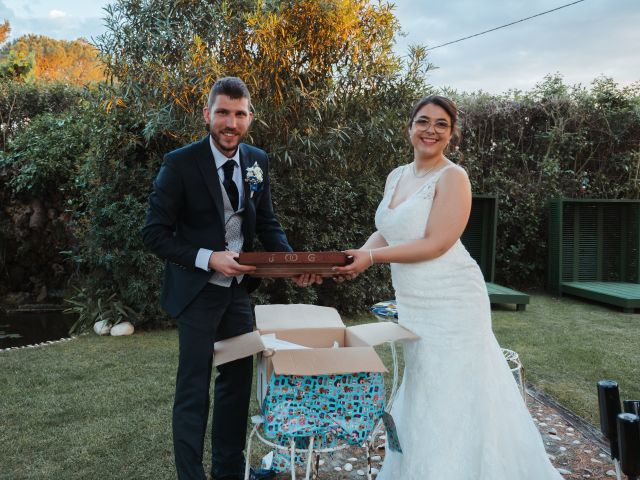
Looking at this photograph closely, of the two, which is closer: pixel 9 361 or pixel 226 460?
pixel 226 460

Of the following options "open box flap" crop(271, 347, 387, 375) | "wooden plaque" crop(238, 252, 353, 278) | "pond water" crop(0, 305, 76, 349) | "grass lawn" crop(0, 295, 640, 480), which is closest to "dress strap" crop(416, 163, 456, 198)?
"wooden plaque" crop(238, 252, 353, 278)

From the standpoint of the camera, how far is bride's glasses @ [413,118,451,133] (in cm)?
253

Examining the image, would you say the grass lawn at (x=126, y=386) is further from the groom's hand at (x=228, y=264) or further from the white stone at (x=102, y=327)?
the groom's hand at (x=228, y=264)

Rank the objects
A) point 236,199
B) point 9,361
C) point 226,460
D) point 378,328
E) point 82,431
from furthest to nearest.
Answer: point 9,361
point 82,431
point 226,460
point 236,199
point 378,328

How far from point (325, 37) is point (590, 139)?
5.90 m

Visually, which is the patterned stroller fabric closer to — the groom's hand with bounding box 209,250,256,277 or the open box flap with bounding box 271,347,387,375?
the open box flap with bounding box 271,347,387,375

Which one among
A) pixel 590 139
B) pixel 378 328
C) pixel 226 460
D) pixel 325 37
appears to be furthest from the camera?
pixel 590 139

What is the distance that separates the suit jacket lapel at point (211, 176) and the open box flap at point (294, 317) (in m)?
0.48

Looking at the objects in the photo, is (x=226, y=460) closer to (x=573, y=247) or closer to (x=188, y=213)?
(x=188, y=213)

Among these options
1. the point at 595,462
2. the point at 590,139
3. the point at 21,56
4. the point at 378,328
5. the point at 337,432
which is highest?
the point at 21,56

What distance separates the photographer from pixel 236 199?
2.68m

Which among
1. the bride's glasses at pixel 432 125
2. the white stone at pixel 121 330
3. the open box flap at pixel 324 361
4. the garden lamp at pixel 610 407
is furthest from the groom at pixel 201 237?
the white stone at pixel 121 330

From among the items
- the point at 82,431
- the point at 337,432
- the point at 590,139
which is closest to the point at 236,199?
the point at 337,432

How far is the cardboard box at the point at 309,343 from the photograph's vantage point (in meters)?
2.12
